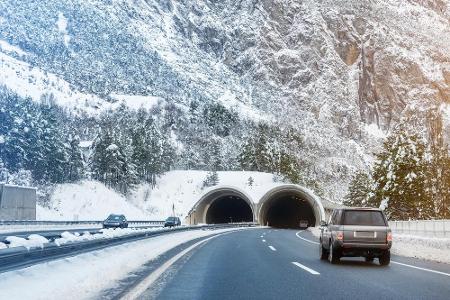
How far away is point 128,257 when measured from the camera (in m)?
15.7

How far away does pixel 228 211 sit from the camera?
3920 inches

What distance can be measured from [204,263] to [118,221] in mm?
32832

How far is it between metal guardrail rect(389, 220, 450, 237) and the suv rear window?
900 cm

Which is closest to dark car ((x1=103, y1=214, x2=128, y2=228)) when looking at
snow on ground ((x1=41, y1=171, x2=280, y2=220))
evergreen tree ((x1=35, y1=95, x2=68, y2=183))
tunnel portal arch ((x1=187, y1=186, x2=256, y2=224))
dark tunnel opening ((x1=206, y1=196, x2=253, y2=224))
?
snow on ground ((x1=41, y1=171, x2=280, y2=220))

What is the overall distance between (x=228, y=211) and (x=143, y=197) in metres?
16.4

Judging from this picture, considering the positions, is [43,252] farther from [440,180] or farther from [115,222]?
[440,180]

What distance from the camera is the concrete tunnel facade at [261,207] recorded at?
75.2m

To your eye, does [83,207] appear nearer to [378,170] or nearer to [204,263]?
[378,170]

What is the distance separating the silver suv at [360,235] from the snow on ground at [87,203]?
53.9 meters

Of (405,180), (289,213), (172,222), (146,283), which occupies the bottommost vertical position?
(146,283)

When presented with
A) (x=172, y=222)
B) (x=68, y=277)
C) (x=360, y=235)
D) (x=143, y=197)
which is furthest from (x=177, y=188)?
(x=68, y=277)

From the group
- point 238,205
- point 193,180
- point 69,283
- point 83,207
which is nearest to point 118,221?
point 83,207

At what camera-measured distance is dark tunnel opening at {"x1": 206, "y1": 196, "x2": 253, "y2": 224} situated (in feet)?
292

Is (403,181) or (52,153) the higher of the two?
(52,153)
